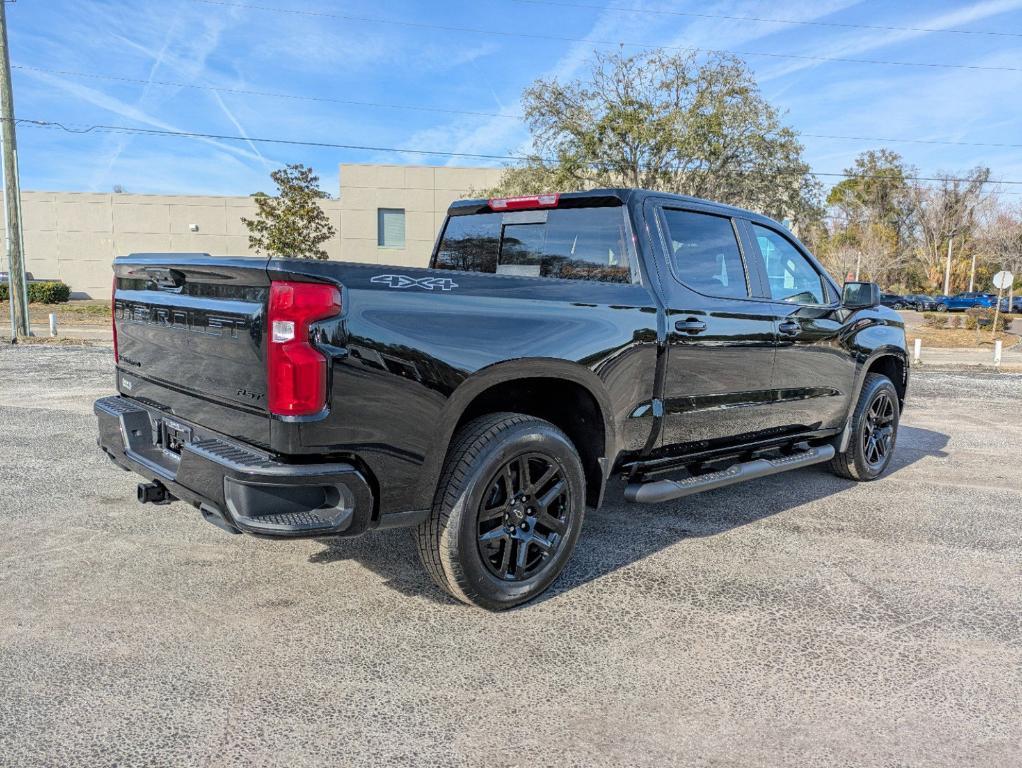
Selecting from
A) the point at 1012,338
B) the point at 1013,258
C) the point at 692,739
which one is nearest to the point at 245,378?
the point at 692,739

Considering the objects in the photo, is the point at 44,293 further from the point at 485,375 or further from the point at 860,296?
the point at 485,375

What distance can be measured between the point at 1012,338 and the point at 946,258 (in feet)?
156

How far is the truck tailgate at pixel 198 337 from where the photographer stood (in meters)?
2.77

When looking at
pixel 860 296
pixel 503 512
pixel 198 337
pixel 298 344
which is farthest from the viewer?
pixel 860 296

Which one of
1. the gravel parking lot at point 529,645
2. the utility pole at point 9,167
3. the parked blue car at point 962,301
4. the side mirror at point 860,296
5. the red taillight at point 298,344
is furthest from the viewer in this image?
the parked blue car at point 962,301

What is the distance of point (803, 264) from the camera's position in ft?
16.6

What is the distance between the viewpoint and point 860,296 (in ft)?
16.8

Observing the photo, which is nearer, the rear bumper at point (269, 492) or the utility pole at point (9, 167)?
the rear bumper at point (269, 492)

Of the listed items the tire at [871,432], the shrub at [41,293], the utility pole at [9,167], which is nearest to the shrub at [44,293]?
the shrub at [41,293]

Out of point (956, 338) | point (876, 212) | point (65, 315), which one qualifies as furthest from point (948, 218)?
point (65, 315)

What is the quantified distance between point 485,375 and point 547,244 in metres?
1.44

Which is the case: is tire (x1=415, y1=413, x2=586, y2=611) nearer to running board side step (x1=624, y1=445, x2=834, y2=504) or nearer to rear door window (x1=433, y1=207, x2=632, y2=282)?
running board side step (x1=624, y1=445, x2=834, y2=504)

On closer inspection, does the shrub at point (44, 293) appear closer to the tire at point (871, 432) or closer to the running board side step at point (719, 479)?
the tire at point (871, 432)

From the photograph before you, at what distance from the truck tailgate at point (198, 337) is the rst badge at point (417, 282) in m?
0.43
